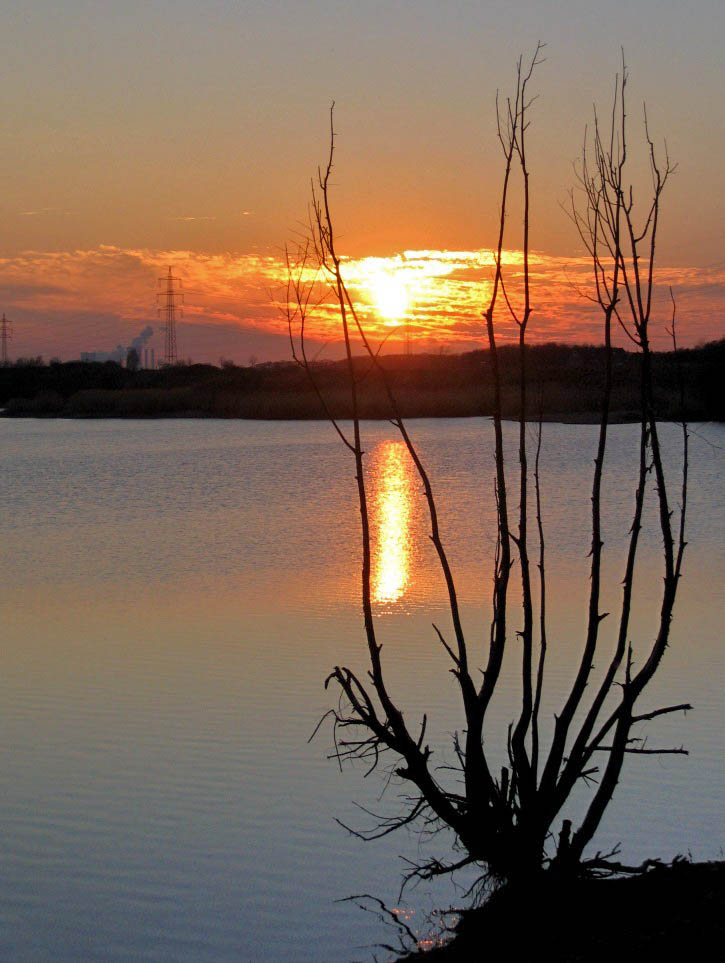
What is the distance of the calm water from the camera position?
3.14m

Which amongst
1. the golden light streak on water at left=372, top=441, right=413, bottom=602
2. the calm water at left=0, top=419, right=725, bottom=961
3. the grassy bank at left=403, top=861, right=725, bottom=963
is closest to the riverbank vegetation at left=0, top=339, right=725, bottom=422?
the golden light streak on water at left=372, top=441, right=413, bottom=602

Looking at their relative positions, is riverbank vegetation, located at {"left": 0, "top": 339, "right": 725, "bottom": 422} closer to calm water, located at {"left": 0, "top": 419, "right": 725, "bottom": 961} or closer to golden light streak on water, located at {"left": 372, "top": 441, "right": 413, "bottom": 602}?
golden light streak on water, located at {"left": 372, "top": 441, "right": 413, "bottom": 602}

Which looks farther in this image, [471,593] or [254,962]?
[471,593]

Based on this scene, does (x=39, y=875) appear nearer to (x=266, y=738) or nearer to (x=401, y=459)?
(x=266, y=738)

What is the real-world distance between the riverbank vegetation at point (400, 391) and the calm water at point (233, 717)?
21328 mm

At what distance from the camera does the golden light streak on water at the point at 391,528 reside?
829cm

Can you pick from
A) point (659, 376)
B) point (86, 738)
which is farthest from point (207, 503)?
point (659, 376)

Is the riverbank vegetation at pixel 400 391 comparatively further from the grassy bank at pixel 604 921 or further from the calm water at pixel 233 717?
the grassy bank at pixel 604 921

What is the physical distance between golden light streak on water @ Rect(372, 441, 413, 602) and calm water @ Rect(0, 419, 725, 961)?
7cm

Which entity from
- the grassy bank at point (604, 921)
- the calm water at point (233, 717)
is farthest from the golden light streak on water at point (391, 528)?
the grassy bank at point (604, 921)

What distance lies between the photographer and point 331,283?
3.21 metres

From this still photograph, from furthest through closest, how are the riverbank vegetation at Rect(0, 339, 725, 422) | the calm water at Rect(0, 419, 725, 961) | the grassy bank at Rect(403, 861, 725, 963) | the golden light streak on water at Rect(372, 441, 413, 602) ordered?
the riverbank vegetation at Rect(0, 339, 725, 422) → the golden light streak on water at Rect(372, 441, 413, 602) → the calm water at Rect(0, 419, 725, 961) → the grassy bank at Rect(403, 861, 725, 963)

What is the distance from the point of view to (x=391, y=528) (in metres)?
12.3

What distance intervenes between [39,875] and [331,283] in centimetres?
187
